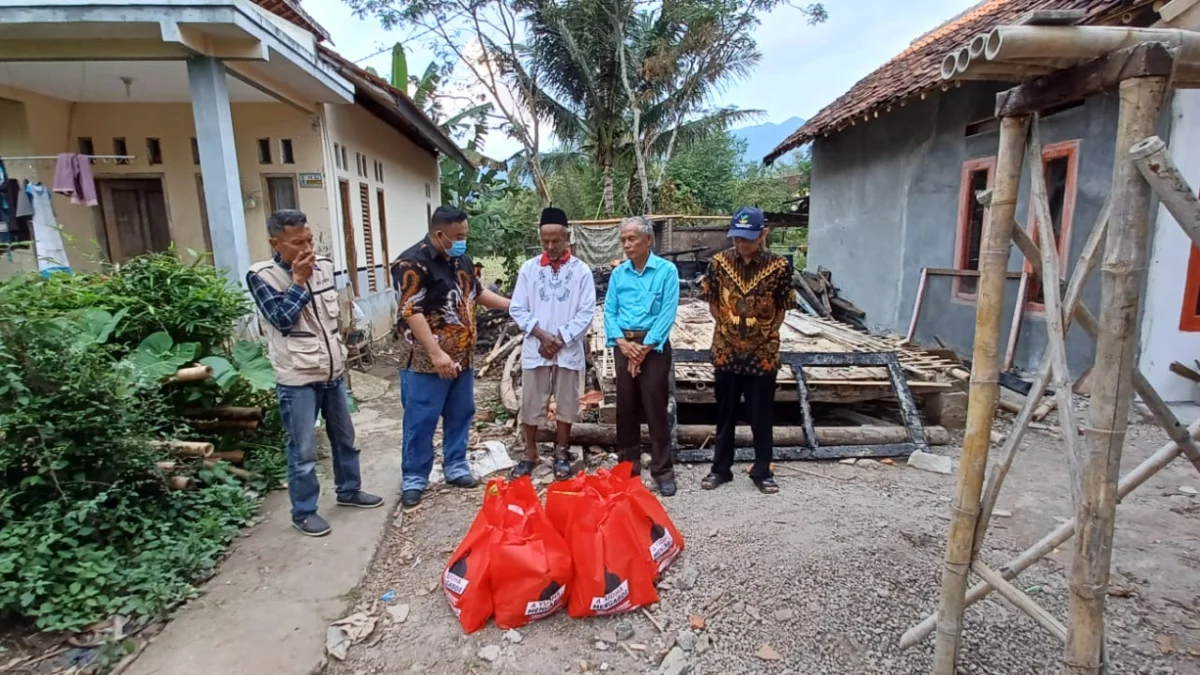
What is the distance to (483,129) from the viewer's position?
1517 cm

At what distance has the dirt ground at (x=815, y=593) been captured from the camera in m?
2.30

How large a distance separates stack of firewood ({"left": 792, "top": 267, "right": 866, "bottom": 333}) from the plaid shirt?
280 inches

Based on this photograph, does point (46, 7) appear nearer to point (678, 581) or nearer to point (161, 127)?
point (161, 127)

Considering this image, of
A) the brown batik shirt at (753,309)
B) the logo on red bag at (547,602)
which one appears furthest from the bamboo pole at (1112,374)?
the brown batik shirt at (753,309)

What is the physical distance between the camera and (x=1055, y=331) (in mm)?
1712

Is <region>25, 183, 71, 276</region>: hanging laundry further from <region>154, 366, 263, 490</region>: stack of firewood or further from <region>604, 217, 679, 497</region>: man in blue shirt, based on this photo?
<region>604, 217, 679, 497</region>: man in blue shirt

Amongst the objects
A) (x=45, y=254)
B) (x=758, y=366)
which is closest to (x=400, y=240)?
(x=45, y=254)

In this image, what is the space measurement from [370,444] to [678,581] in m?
3.07

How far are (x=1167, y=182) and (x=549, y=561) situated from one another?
90.7 inches

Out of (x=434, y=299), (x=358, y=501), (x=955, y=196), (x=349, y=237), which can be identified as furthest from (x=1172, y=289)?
(x=349, y=237)

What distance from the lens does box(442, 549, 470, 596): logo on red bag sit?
249cm

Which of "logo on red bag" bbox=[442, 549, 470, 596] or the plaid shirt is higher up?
the plaid shirt

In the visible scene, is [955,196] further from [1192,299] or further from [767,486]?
[767,486]

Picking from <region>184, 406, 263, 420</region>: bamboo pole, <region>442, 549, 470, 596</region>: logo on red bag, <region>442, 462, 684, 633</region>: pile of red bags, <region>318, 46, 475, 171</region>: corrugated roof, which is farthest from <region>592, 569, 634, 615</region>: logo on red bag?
<region>318, 46, 475, 171</region>: corrugated roof
